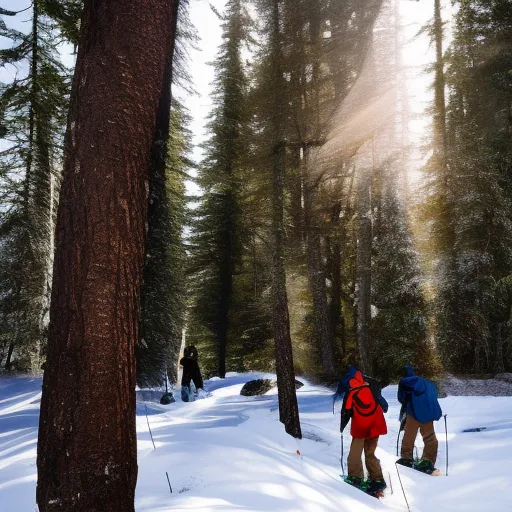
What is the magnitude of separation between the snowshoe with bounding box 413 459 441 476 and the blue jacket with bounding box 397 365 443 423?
630 millimetres

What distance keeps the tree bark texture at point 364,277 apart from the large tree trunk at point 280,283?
226 inches

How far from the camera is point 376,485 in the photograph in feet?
19.3

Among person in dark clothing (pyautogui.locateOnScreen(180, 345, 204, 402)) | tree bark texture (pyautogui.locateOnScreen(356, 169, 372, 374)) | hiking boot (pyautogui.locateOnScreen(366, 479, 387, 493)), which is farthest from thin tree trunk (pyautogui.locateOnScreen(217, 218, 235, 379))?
hiking boot (pyautogui.locateOnScreen(366, 479, 387, 493))

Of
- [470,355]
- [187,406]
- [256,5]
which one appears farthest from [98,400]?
[470,355]

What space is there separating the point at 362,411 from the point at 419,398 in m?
1.52

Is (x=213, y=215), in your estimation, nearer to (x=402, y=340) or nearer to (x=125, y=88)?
(x=402, y=340)

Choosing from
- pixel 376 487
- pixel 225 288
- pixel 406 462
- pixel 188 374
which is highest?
pixel 225 288

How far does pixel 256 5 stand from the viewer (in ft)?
36.6

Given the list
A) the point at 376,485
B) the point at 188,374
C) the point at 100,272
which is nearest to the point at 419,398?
the point at 376,485

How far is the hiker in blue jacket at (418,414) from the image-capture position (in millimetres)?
6938

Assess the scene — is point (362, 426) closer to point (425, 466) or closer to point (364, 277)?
point (425, 466)

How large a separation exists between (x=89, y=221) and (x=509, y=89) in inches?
647

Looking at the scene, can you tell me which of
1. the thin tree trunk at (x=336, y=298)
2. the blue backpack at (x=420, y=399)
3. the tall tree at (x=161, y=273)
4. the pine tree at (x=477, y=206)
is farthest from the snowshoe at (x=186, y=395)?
the pine tree at (x=477, y=206)

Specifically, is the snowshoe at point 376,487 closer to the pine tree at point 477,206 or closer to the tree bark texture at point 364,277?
the tree bark texture at point 364,277
